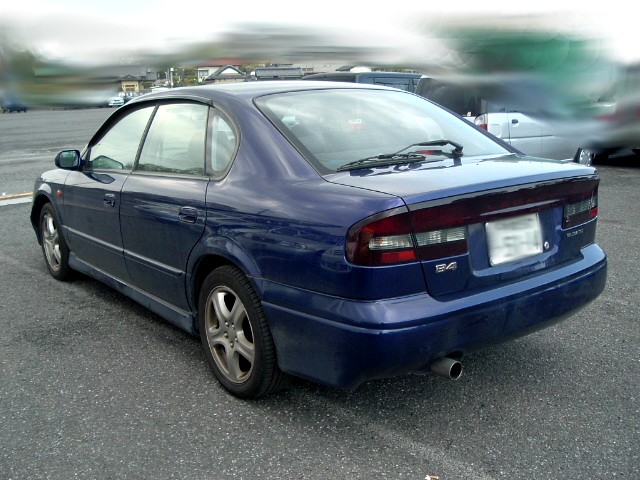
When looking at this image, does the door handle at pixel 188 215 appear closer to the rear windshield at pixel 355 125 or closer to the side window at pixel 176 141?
the side window at pixel 176 141

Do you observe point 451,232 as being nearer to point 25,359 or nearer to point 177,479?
point 177,479

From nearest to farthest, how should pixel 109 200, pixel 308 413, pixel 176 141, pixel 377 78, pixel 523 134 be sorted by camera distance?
pixel 308 413, pixel 176 141, pixel 109 200, pixel 523 134, pixel 377 78

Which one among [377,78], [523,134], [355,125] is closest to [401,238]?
[355,125]

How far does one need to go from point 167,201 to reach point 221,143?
16.6 inches

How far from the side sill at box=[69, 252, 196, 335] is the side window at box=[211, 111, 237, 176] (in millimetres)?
785

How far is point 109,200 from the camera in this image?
157 inches

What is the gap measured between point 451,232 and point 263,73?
2.50 m

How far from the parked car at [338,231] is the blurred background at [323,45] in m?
0.32

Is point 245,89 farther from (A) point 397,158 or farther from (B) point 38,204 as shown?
(B) point 38,204

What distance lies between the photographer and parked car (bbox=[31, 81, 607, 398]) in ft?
8.26

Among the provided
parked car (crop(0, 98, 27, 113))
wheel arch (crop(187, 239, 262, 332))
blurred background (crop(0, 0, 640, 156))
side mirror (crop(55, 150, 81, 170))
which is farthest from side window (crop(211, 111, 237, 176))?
side mirror (crop(55, 150, 81, 170))

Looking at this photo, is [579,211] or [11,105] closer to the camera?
[11,105]

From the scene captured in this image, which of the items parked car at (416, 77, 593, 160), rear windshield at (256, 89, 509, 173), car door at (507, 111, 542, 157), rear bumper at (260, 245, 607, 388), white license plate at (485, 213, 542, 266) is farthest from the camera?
car door at (507, 111, 542, 157)

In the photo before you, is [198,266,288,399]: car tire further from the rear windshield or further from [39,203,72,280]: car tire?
[39,203,72,280]: car tire
